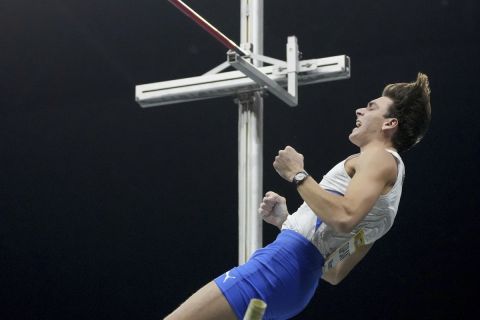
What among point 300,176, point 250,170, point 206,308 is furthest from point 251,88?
point 206,308

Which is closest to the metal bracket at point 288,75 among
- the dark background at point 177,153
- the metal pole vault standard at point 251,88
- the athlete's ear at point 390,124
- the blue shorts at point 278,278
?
the metal pole vault standard at point 251,88

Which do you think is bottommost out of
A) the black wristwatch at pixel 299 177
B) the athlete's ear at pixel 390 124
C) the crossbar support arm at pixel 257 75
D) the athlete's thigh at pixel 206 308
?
the athlete's thigh at pixel 206 308

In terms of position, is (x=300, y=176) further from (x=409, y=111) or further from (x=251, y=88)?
(x=251, y=88)

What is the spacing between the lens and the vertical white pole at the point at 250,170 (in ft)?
9.70

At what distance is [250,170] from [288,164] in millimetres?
549

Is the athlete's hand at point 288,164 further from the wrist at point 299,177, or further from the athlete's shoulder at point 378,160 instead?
the athlete's shoulder at point 378,160

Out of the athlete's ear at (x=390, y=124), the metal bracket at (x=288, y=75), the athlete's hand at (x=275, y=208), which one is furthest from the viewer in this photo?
the metal bracket at (x=288, y=75)

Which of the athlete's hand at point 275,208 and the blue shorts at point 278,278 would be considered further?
the athlete's hand at point 275,208

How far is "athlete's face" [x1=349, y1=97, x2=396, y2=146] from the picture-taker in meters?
2.61

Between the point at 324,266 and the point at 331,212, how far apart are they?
25 cm

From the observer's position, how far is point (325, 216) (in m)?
2.32

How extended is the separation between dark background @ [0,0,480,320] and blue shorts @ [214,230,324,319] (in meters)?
3.36

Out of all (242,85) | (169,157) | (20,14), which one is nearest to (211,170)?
(169,157)

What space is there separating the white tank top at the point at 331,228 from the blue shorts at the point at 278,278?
3 centimetres
